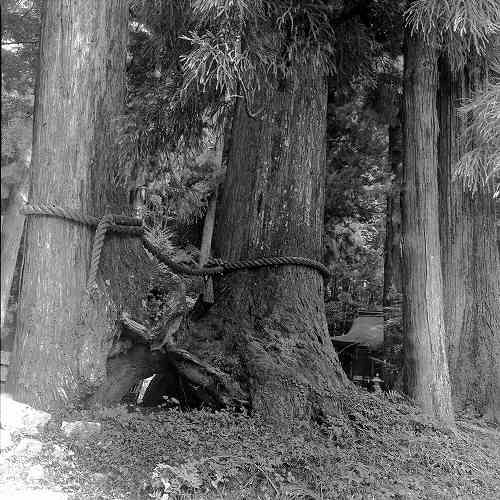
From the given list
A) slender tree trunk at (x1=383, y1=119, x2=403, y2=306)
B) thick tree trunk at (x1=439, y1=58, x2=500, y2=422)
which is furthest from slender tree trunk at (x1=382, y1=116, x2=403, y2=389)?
thick tree trunk at (x1=439, y1=58, x2=500, y2=422)

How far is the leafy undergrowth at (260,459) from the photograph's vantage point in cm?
339

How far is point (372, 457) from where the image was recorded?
14.0ft

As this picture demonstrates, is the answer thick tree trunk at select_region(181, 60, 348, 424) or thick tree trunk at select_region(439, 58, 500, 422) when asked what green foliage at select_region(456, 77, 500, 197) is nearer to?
thick tree trunk at select_region(439, 58, 500, 422)

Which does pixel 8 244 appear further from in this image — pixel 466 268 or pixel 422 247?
pixel 466 268

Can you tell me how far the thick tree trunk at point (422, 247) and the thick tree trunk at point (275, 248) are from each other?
88 cm

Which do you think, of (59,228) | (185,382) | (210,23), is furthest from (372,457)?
(210,23)

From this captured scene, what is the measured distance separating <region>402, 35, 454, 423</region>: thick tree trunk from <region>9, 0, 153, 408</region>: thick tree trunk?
267cm

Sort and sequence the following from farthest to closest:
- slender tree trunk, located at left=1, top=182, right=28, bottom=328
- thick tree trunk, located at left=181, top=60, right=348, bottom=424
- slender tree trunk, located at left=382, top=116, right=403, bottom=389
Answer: slender tree trunk, located at left=382, top=116, right=403, bottom=389 → thick tree trunk, located at left=181, top=60, right=348, bottom=424 → slender tree trunk, located at left=1, top=182, right=28, bottom=328

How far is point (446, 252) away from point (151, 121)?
365cm

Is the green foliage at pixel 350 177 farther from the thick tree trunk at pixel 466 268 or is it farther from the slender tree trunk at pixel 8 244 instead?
the slender tree trunk at pixel 8 244

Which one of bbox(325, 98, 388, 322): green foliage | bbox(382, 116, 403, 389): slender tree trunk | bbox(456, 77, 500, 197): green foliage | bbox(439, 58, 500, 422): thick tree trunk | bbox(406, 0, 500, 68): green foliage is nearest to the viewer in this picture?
bbox(406, 0, 500, 68): green foliage

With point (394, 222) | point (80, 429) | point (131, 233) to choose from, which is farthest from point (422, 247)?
point (394, 222)

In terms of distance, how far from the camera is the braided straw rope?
3.97 metres

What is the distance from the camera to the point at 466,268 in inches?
259
